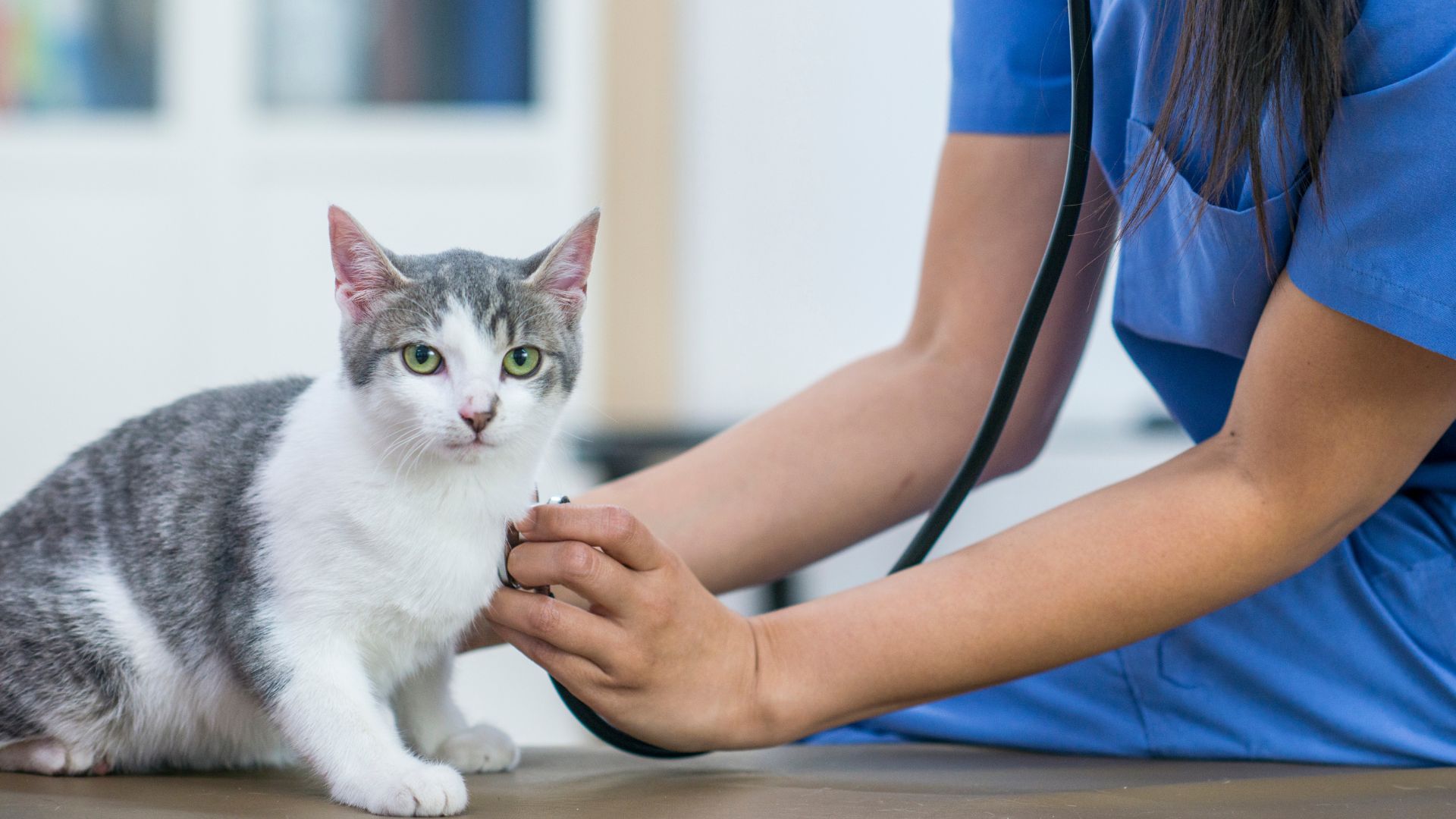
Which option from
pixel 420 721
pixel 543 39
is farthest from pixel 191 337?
pixel 420 721

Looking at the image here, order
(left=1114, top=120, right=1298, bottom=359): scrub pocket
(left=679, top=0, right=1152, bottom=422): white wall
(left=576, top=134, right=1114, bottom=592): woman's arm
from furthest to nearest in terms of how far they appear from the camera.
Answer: (left=679, top=0, right=1152, bottom=422): white wall
(left=576, top=134, right=1114, bottom=592): woman's arm
(left=1114, top=120, right=1298, bottom=359): scrub pocket

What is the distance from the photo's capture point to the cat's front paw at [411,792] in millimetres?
677

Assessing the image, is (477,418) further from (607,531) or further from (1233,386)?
(1233,386)

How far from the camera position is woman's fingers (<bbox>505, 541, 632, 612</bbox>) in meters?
0.70

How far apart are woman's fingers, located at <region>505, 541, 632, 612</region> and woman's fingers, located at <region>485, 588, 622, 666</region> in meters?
0.01

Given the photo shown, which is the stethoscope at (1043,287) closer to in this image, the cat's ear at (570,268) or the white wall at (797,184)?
the cat's ear at (570,268)

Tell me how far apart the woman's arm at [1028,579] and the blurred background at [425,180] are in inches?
101

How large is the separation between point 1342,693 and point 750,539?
450 mm

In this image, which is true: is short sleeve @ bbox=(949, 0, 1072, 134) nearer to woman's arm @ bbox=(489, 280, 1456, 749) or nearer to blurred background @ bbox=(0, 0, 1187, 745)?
woman's arm @ bbox=(489, 280, 1456, 749)

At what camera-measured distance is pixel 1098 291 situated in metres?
1.06

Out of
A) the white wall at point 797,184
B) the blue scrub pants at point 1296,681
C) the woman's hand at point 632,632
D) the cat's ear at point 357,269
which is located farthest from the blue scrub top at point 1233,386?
the white wall at point 797,184

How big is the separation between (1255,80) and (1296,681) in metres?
0.45

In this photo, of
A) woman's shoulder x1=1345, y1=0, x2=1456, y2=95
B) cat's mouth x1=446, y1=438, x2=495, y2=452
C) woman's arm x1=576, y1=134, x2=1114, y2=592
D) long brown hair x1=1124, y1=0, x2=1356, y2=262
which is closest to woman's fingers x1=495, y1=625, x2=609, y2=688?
cat's mouth x1=446, y1=438, x2=495, y2=452

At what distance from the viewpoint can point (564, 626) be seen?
2.36 feet
